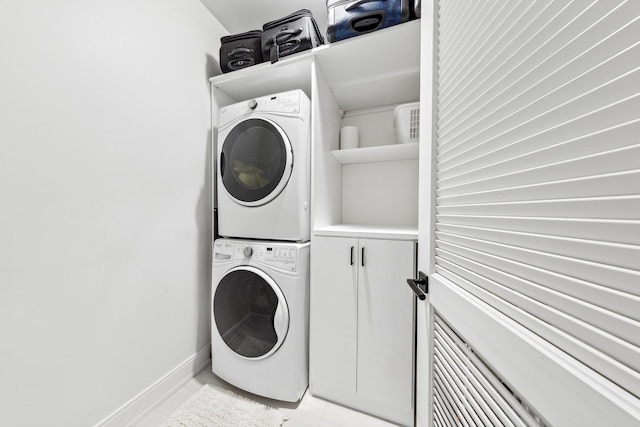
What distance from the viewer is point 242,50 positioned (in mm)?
1472

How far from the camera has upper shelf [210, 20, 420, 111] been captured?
1.23 meters

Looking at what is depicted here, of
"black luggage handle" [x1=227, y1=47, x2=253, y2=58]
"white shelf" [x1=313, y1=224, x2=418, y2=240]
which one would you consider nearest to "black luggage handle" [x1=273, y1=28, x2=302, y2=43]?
"black luggage handle" [x1=227, y1=47, x2=253, y2=58]

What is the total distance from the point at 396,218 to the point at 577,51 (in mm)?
1502

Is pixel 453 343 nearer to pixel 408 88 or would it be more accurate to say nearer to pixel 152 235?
pixel 152 235

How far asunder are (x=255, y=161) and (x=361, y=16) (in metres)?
1.01

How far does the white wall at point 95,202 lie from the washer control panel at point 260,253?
0.84ft

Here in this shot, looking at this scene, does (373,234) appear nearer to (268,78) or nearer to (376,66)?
(376,66)

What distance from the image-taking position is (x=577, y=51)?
319 millimetres

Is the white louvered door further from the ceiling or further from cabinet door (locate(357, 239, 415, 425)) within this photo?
the ceiling

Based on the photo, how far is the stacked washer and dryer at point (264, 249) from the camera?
1247 mm

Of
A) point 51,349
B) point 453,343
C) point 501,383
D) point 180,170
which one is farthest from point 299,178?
point 51,349

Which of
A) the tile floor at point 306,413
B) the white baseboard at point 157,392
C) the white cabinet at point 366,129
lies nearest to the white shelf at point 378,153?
the white cabinet at point 366,129

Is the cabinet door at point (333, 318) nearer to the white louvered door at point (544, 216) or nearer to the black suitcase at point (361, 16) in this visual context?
the white louvered door at point (544, 216)

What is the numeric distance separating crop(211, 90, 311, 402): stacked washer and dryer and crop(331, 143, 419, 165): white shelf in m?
0.37
